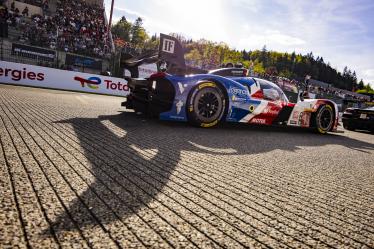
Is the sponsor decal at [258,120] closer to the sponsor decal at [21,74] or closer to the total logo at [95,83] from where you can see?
the total logo at [95,83]

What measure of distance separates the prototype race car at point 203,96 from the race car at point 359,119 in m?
5.15

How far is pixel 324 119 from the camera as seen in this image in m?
7.01

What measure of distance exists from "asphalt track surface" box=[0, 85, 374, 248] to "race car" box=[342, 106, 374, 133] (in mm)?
7815

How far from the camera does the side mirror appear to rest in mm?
5917

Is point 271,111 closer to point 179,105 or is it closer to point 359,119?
point 179,105

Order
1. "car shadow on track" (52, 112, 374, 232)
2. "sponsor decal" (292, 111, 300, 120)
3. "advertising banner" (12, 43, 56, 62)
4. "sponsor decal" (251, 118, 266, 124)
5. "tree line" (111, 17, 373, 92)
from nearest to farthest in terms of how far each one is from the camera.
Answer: "car shadow on track" (52, 112, 374, 232) → "sponsor decal" (251, 118, 266, 124) → "sponsor decal" (292, 111, 300, 120) → "advertising banner" (12, 43, 56, 62) → "tree line" (111, 17, 373, 92)

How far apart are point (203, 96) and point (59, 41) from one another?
17985 millimetres

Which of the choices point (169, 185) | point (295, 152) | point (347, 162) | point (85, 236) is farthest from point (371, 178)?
point (85, 236)

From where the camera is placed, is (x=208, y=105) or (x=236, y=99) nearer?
(x=208, y=105)

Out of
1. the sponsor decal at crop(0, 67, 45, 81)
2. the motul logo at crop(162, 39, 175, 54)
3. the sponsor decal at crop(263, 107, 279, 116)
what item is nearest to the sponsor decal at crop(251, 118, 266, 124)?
the sponsor decal at crop(263, 107, 279, 116)

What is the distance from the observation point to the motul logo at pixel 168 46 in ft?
Result: 16.1

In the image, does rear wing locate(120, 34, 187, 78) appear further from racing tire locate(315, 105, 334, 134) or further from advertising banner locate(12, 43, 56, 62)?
advertising banner locate(12, 43, 56, 62)

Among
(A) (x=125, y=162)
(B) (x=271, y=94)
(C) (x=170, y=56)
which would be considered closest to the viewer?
(A) (x=125, y=162)

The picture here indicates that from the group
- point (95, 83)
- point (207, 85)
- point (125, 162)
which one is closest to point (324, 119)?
point (207, 85)
